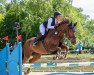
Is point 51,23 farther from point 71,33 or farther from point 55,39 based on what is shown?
point 71,33

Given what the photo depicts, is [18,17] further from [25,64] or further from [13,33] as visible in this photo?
[25,64]

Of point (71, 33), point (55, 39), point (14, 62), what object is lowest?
point (14, 62)

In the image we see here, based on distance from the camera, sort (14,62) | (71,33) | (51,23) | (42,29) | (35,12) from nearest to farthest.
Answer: (14,62) < (71,33) < (51,23) < (42,29) < (35,12)

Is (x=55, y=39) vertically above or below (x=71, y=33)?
below

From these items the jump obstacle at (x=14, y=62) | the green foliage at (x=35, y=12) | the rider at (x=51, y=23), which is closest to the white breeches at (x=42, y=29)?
the rider at (x=51, y=23)

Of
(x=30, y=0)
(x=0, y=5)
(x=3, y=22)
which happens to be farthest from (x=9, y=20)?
(x=0, y=5)

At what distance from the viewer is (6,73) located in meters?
8.54

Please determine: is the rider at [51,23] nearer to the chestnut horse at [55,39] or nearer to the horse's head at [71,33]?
the chestnut horse at [55,39]

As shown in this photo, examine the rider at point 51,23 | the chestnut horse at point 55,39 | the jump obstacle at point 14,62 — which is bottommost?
the jump obstacle at point 14,62

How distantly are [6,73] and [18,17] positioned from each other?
27.5 meters

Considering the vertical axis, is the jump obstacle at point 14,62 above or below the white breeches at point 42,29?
below

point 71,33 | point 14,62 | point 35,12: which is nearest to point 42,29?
point 71,33

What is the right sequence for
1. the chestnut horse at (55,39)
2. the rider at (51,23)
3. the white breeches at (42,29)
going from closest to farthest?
the chestnut horse at (55,39)
the rider at (51,23)
the white breeches at (42,29)

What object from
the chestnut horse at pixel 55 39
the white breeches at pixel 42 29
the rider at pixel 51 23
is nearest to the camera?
the chestnut horse at pixel 55 39
